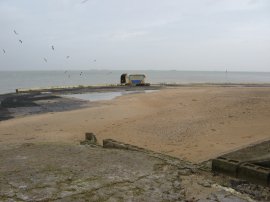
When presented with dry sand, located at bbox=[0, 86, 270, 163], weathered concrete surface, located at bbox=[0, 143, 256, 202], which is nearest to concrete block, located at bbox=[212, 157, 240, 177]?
weathered concrete surface, located at bbox=[0, 143, 256, 202]

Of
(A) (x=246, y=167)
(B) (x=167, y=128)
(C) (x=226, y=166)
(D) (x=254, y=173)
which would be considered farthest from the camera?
(B) (x=167, y=128)

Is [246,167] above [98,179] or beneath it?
above

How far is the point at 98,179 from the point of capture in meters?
5.09

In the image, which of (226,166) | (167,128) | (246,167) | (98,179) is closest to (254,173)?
(246,167)

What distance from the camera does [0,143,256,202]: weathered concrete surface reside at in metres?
4.50

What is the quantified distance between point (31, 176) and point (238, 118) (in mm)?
10257

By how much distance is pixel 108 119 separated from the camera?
50.0 ft

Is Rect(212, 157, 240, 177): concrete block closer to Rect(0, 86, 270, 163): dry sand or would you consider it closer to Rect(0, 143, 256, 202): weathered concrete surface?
Rect(0, 143, 256, 202): weathered concrete surface

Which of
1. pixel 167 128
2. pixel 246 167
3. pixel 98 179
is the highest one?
pixel 246 167

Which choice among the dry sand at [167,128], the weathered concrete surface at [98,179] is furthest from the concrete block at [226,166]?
the dry sand at [167,128]

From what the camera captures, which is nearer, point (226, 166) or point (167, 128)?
point (226, 166)

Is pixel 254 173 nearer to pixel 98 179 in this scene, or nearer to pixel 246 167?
pixel 246 167

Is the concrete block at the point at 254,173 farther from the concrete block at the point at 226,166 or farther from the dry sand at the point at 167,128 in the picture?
the dry sand at the point at 167,128

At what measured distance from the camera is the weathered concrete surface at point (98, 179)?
450 centimetres
